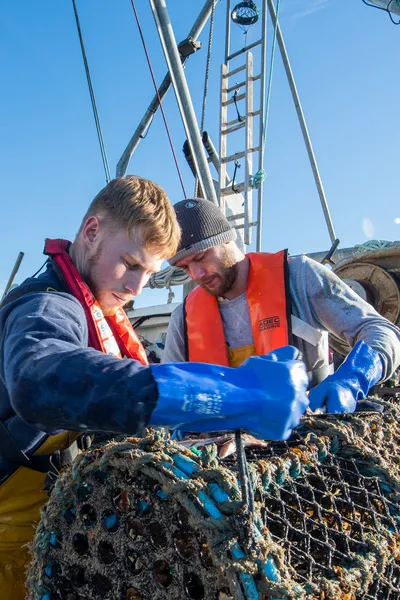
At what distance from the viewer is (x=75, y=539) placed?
1.26m

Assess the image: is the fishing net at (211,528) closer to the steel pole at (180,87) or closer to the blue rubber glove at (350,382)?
the blue rubber glove at (350,382)

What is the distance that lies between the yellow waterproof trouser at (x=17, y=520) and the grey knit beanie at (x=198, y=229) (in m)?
1.68

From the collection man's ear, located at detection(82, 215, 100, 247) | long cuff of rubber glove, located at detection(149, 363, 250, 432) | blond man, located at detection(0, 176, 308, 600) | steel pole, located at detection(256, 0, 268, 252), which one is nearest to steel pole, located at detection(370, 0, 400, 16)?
steel pole, located at detection(256, 0, 268, 252)

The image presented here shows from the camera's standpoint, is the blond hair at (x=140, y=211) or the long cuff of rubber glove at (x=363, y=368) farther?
the long cuff of rubber glove at (x=363, y=368)

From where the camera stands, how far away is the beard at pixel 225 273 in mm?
A: 3117

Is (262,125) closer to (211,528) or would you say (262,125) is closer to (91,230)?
(91,230)

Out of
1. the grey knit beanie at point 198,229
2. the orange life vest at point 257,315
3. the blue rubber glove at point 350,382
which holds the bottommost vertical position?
the orange life vest at point 257,315

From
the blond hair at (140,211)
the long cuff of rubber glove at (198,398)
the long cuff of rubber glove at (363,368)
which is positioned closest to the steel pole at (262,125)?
the long cuff of rubber glove at (363,368)

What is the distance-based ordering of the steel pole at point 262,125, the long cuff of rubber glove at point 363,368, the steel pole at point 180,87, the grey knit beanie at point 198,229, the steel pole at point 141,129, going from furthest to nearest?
the steel pole at point 141,129 → the steel pole at point 262,125 → the steel pole at point 180,87 → the grey knit beanie at point 198,229 → the long cuff of rubber glove at point 363,368

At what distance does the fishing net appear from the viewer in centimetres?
97

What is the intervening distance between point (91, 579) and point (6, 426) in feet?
1.67

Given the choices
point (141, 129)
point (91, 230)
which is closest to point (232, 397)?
point (91, 230)

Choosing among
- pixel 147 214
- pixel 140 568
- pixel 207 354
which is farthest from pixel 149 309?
pixel 140 568

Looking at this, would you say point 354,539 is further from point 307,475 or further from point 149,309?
point 149,309
